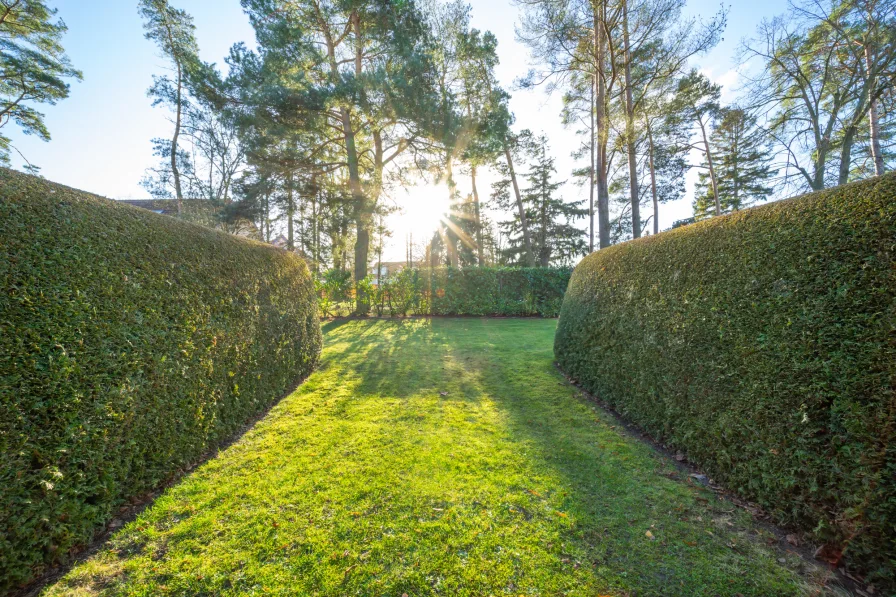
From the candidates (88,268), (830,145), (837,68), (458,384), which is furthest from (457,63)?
(88,268)

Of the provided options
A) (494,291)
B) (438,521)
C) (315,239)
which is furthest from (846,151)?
(315,239)

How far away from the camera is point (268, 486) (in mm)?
2488

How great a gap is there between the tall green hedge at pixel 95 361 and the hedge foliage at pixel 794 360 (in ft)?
13.8

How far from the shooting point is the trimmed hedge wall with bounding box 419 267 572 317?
12750mm

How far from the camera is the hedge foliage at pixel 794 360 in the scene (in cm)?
162

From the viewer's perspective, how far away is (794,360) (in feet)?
6.43

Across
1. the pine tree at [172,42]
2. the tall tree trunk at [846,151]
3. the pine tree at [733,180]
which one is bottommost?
the tall tree trunk at [846,151]

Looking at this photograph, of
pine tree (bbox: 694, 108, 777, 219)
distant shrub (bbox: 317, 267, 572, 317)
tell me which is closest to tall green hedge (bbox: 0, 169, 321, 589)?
distant shrub (bbox: 317, 267, 572, 317)

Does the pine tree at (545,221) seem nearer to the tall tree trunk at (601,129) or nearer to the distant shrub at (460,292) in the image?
the distant shrub at (460,292)

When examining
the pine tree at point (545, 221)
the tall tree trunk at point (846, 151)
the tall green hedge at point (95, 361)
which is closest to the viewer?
the tall green hedge at point (95, 361)

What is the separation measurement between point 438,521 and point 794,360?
2534mm

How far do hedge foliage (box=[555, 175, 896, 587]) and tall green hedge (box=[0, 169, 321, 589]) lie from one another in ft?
13.8

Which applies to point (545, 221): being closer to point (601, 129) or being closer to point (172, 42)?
point (601, 129)

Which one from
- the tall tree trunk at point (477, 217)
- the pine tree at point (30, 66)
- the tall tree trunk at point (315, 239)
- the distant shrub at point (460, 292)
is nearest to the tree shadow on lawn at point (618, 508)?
the distant shrub at point (460, 292)
